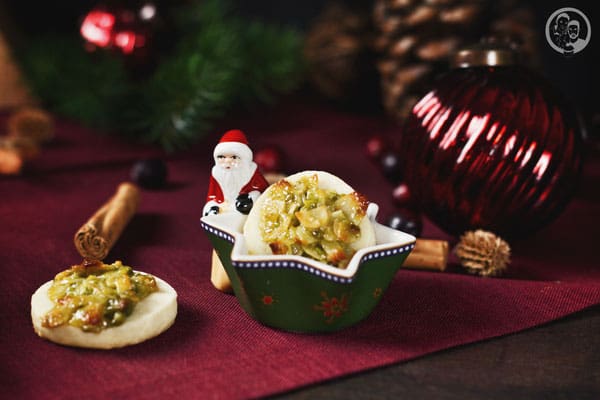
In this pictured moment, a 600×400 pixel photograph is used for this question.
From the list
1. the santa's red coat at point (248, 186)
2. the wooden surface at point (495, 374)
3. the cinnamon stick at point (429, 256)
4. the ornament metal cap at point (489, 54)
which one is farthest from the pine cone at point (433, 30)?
the wooden surface at point (495, 374)

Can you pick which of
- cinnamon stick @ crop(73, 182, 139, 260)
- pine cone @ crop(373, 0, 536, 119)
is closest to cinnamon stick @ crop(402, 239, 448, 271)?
cinnamon stick @ crop(73, 182, 139, 260)

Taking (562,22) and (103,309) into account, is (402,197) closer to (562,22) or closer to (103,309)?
(562,22)

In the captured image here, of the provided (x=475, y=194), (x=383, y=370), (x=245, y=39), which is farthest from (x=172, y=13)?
(x=383, y=370)

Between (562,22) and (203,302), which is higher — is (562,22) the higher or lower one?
the higher one

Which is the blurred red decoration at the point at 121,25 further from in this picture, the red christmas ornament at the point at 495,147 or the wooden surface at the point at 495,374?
the wooden surface at the point at 495,374

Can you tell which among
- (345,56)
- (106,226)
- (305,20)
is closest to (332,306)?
(106,226)

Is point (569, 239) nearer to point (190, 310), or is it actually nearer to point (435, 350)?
point (435, 350)
